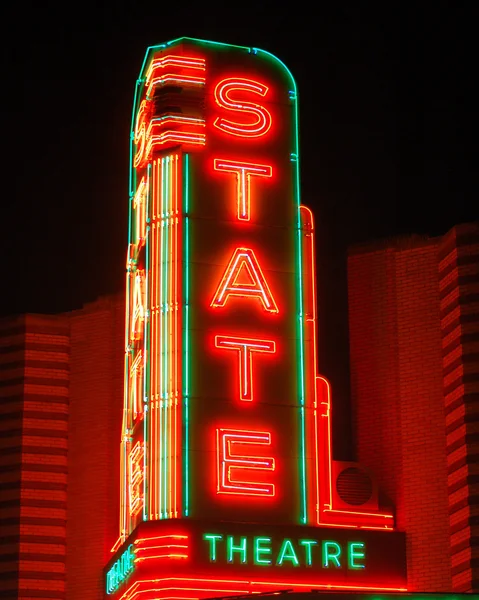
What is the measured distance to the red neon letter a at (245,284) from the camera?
25969mm

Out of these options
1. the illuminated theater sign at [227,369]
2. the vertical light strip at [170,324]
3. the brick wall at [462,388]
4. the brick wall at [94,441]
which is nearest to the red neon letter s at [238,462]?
the illuminated theater sign at [227,369]

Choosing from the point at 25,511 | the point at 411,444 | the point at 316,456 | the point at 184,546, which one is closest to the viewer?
the point at 184,546

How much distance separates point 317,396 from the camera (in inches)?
1030

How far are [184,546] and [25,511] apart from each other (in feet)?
22.5

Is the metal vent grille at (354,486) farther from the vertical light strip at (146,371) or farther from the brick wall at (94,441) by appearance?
the brick wall at (94,441)

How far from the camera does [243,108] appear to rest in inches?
1082

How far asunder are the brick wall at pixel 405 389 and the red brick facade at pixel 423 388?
0.7 inches

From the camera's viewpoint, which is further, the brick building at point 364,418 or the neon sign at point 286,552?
the brick building at point 364,418

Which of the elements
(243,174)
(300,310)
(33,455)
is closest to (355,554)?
(300,310)

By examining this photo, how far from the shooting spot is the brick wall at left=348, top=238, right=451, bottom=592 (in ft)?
87.2

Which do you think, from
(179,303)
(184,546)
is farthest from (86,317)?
(184,546)

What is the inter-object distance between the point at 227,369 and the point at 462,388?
4.15m

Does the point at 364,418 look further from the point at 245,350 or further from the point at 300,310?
the point at 245,350

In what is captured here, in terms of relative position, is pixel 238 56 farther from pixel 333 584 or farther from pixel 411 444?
pixel 333 584
